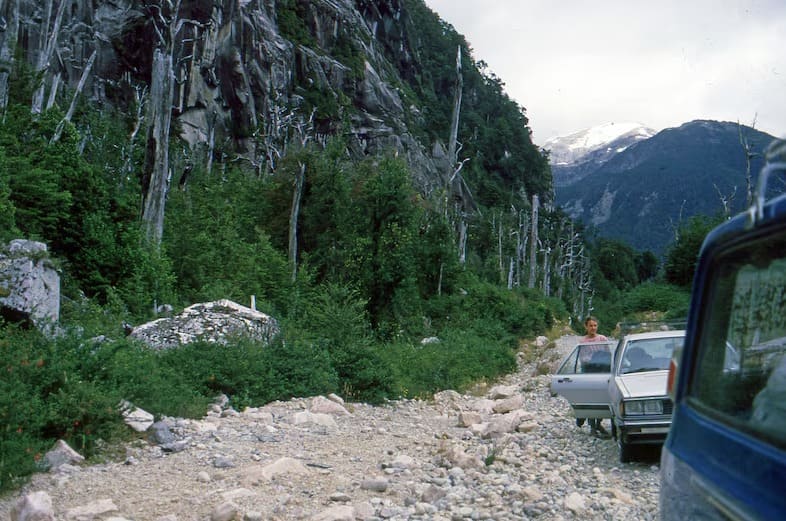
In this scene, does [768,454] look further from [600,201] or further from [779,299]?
[600,201]

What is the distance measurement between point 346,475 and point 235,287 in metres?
14.0

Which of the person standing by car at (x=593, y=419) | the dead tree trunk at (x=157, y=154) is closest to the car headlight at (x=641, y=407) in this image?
the person standing by car at (x=593, y=419)

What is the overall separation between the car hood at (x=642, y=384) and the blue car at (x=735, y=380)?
5520mm

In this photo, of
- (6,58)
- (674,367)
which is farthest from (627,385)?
(6,58)

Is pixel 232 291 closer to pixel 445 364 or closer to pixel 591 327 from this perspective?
pixel 445 364

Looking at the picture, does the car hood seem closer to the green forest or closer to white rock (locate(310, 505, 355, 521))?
white rock (locate(310, 505, 355, 521))

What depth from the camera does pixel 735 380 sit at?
2451 millimetres

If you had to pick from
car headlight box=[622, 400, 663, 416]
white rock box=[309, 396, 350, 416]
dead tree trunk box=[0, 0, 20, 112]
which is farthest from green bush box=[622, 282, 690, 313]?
dead tree trunk box=[0, 0, 20, 112]

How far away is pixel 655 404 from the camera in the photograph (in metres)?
8.00

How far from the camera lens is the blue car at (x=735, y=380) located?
1.98 m

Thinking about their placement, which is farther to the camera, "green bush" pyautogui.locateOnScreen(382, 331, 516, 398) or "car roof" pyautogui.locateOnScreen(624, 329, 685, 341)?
"green bush" pyautogui.locateOnScreen(382, 331, 516, 398)

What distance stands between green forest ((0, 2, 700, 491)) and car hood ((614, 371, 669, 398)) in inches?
240

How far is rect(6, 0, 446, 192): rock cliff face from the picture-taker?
46594mm

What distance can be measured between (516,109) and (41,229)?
395 ft
